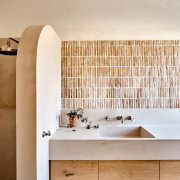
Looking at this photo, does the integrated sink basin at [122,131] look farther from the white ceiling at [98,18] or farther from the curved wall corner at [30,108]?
the white ceiling at [98,18]

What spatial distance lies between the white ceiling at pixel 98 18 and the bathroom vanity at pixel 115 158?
148cm

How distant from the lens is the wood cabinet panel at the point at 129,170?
72.0 inches

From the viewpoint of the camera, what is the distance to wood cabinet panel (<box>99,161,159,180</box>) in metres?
1.83

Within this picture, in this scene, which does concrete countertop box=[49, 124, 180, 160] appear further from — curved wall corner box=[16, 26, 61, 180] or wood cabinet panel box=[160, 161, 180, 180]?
curved wall corner box=[16, 26, 61, 180]

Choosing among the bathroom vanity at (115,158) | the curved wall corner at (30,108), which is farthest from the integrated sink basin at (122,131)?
the curved wall corner at (30,108)

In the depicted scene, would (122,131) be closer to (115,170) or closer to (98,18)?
(115,170)

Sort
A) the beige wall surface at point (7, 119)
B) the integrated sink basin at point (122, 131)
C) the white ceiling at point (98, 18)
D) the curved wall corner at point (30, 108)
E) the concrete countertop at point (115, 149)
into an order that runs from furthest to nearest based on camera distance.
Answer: the white ceiling at point (98, 18), the integrated sink basin at point (122, 131), the beige wall surface at point (7, 119), the concrete countertop at point (115, 149), the curved wall corner at point (30, 108)

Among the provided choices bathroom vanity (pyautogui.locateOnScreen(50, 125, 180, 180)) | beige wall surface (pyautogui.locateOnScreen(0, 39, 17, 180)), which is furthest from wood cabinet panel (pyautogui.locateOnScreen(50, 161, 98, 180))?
beige wall surface (pyautogui.locateOnScreen(0, 39, 17, 180))

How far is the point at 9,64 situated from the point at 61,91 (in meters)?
0.75

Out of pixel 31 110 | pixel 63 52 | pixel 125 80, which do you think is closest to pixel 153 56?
pixel 125 80

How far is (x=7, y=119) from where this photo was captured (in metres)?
2.37

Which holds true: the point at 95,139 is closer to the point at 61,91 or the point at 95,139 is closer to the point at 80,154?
the point at 80,154

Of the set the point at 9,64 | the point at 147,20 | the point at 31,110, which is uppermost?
the point at 147,20

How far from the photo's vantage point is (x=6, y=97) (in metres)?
2.41
